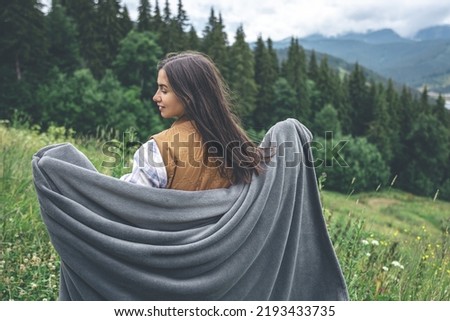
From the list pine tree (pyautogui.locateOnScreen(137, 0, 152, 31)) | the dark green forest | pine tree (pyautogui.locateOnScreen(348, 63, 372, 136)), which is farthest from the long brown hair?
pine tree (pyautogui.locateOnScreen(348, 63, 372, 136))

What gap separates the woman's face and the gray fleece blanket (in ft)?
1.65

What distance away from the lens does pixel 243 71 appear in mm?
51219

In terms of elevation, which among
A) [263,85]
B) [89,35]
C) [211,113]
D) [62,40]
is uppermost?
[89,35]

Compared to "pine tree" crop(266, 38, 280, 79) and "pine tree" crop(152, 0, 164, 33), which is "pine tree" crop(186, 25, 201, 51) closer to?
"pine tree" crop(152, 0, 164, 33)

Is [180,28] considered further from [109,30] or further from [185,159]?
[185,159]

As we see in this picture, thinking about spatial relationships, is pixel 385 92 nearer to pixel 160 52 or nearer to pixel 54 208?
pixel 160 52

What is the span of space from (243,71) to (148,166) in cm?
4937

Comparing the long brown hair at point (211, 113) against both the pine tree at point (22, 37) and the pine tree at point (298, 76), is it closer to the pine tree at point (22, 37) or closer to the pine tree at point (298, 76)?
the pine tree at point (22, 37)

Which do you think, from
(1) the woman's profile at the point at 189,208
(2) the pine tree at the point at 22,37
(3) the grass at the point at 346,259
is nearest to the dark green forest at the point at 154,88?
(2) the pine tree at the point at 22,37

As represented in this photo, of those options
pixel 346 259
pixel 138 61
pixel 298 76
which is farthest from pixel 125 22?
pixel 346 259

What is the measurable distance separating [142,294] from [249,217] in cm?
70

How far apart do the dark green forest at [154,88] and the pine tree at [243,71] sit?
0.34 ft

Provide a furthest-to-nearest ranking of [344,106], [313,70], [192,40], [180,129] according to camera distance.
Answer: [313,70]
[344,106]
[192,40]
[180,129]

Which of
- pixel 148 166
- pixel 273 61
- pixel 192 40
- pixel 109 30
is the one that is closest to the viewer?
pixel 148 166
